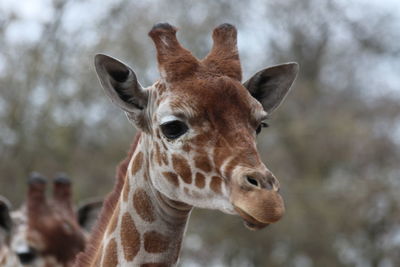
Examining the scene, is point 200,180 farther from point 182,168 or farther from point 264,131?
point 264,131

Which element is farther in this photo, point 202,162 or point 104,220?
point 104,220

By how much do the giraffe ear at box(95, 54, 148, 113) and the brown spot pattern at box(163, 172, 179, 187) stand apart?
61cm

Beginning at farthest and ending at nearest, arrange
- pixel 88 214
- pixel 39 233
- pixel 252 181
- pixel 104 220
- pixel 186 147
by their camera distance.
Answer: pixel 88 214 → pixel 39 233 → pixel 104 220 → pixel 186 147 → pixel 252 181

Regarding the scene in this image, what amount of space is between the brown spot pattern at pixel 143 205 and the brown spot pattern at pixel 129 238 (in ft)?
0.31

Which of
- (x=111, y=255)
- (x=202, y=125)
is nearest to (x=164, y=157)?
(x=202, y=125)

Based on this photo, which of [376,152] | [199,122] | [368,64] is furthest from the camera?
[368,64]

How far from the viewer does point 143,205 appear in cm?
583

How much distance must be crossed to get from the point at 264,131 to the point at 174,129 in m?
23.8

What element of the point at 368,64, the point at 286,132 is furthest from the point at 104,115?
the point at 368,64

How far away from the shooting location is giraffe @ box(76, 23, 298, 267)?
5.21m

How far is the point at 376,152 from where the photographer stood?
29.2m

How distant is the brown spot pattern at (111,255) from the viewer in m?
5.81

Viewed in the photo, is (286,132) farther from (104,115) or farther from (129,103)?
(129,103)

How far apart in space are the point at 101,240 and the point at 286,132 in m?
24.8
